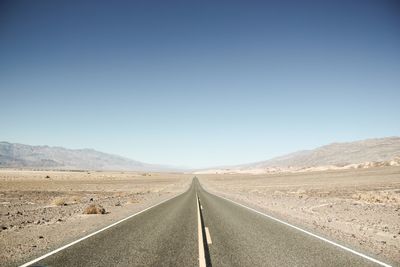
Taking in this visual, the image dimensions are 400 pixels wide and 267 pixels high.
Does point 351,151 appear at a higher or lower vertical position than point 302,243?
higher

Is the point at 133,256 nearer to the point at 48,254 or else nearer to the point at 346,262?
the point at 48,254

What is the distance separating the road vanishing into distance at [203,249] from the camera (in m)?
7.54

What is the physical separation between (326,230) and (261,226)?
2431 mm

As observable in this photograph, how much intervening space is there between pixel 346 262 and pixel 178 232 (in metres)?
5.96

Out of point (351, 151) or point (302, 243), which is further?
point (351, 151)

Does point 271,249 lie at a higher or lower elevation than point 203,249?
lower

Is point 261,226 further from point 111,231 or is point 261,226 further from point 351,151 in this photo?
point 351,151

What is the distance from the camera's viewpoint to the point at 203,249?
8.82 meters

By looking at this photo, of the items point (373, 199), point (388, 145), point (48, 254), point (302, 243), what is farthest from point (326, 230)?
point (388, 145)

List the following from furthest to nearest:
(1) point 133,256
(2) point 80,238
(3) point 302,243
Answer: (2) point 80,238, (3) point 302,243, (1) point 133,256

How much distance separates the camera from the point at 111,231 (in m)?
12.1

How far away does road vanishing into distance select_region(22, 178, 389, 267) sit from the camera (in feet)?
24.7

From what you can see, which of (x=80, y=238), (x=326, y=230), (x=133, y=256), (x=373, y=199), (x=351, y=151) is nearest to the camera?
(x=133, y=256)

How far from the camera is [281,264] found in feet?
24.1
